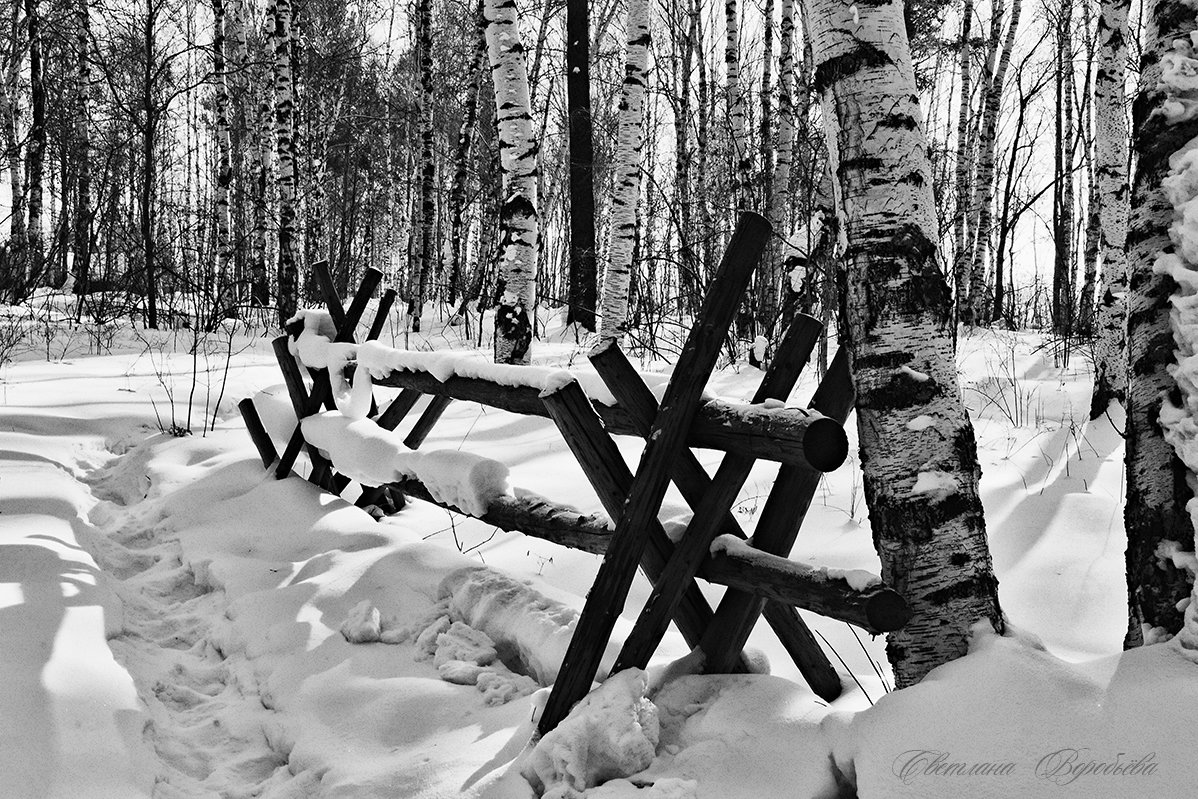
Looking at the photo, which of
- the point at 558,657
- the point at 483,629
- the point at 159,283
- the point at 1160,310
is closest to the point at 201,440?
the point at 483,629

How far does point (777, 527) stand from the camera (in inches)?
93.9

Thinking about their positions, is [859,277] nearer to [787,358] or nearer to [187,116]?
[787,358]

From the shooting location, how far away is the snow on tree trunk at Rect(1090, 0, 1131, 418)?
5.25m

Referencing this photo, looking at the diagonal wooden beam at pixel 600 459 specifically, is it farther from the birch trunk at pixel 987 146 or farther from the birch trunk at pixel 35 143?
the birch trunk at pixel 35 143

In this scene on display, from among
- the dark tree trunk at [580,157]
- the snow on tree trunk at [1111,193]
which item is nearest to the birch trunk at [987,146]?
the dark tree trunk at [580,157]

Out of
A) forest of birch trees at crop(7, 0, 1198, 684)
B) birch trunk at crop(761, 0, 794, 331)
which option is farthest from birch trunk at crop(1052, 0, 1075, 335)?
birch trunk at crop(761, 0, 794, 331)

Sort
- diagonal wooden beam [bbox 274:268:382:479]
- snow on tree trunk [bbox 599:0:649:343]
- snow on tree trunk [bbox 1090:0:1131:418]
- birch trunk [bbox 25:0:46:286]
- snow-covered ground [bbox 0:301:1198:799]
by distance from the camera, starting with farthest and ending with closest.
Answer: birch trunk [bbox 25:0:46:286] < snow on tree trunk [bbox 599:0:649:343] < snow on tree trunk [bbox 1090:0:1131:418] < diagonal wooden beam [bbox 274:268:382:479] < snow-covered ground [bbox 0:301:1198:799]

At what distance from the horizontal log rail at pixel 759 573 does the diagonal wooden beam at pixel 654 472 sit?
0.24 m

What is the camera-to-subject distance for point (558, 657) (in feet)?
8.80

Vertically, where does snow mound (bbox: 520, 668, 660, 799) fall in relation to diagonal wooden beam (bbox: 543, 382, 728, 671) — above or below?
below

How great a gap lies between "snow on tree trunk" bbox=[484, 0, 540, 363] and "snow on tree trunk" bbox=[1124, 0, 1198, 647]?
4914 millimetres

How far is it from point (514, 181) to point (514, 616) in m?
4.48

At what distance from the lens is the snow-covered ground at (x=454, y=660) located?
5.71 ft

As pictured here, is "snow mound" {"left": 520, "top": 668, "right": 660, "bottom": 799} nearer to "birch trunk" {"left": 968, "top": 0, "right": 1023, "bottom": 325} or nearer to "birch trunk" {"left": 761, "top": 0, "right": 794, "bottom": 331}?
"birch trunk" {"left": 761, "top": 0, "right": 794, "bottom": 331}
